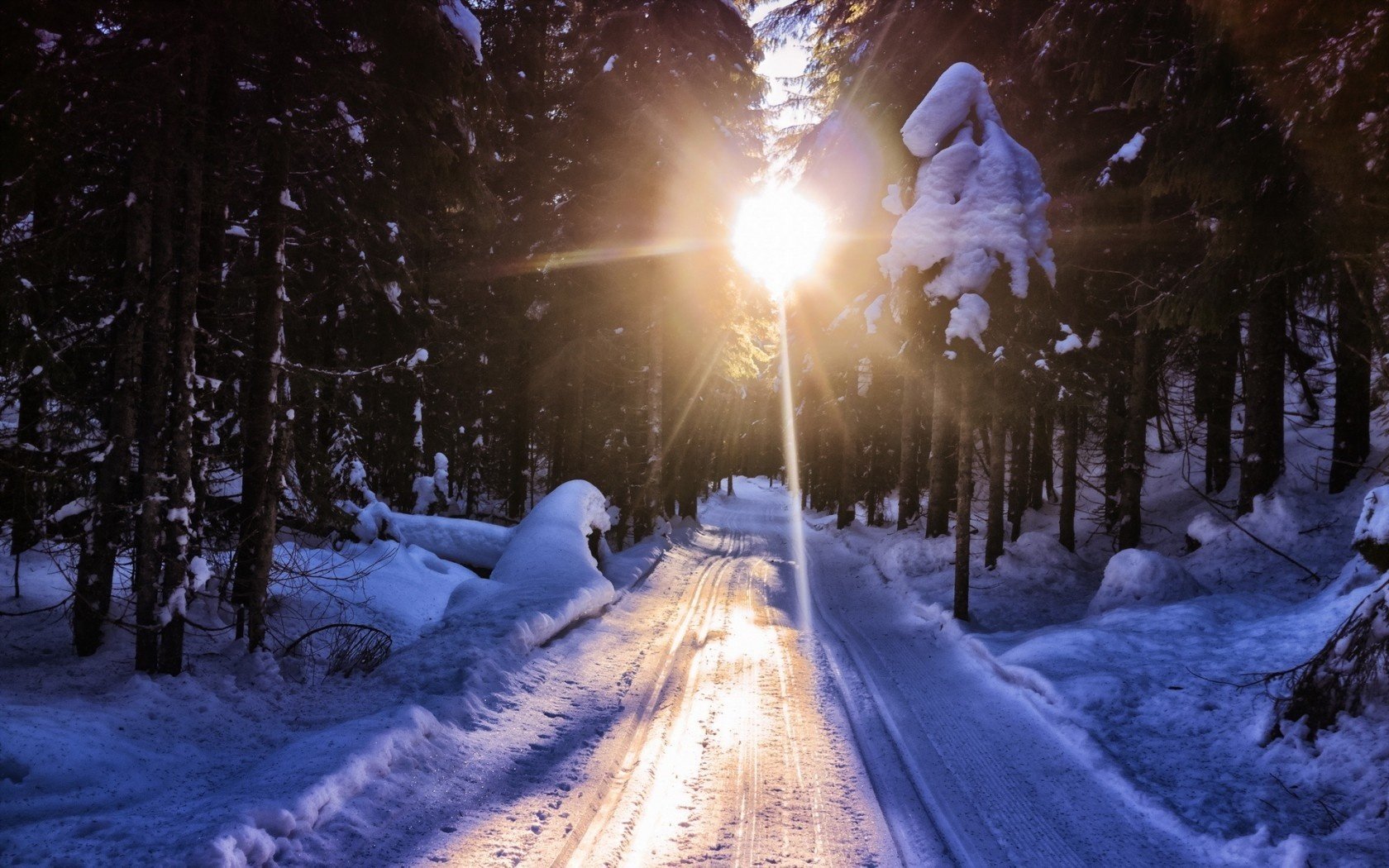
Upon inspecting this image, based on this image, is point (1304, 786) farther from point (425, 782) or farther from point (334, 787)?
point (334, 787)

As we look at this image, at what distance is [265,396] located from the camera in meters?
7.20

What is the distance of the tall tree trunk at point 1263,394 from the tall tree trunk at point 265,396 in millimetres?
13499

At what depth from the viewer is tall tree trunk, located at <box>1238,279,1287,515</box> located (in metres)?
11.1

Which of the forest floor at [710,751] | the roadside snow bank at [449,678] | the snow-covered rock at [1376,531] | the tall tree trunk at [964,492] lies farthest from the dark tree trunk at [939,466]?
the snow-covered rock at [1376,531]

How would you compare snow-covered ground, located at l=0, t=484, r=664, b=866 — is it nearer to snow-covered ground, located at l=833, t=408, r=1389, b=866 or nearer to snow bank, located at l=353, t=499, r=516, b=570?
snow bank, located at l=353, t=499, r=516, b=570

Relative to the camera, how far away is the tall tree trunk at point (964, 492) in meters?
11.2

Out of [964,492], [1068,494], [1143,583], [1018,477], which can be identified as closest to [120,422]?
[964,492]

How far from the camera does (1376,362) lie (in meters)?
7.98

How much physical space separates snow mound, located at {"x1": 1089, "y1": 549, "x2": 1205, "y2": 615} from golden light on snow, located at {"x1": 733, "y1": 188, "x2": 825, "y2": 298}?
37.7 feet

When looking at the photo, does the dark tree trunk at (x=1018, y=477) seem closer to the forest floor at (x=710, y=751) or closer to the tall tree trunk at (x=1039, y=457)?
the tall tree trunk at (x=1039, y=457)

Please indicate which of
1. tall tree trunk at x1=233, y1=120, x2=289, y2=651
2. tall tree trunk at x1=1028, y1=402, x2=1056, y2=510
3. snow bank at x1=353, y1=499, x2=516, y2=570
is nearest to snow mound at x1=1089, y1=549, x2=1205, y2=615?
tall tree trunk at x1=1028, y1=402, x2=1056, y2=510

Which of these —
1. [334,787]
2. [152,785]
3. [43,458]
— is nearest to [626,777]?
[334,787]

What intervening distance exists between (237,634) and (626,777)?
4.50m

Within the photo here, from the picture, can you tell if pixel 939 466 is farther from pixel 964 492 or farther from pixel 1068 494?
pixel 964 492
